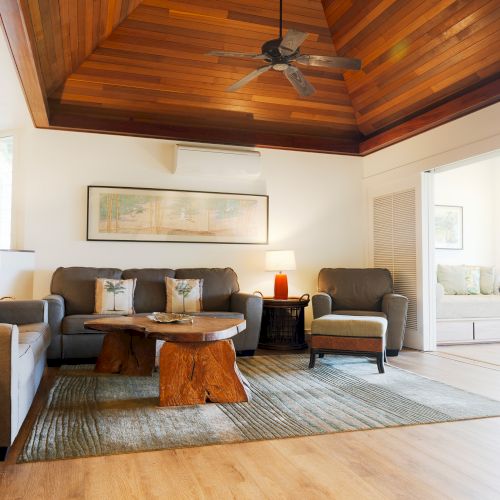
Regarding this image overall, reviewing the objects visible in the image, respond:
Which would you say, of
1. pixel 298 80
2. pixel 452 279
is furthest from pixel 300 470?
pixel 452 279

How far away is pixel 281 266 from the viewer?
550 cm

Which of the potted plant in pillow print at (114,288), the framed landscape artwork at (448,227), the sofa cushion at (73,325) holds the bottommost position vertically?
the sofa cushion at (73,325)

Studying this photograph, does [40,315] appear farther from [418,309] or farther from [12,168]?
[418,309]

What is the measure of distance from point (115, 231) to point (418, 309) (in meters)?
3.39

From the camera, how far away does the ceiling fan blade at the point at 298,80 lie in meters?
3.82

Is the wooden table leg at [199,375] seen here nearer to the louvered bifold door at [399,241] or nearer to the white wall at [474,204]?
the louvered bifold door at [399,241]

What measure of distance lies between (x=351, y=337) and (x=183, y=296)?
5.73 ft

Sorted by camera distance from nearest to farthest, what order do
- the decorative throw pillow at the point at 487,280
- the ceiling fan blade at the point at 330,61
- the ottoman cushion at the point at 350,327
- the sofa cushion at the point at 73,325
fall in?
the ceiling fan blade at the point at 330,61 < the ottoman cushion at the point at 350,327 < the sofa cushion at the point at 73,325 < the decorative throw pillow at the point at 487,280

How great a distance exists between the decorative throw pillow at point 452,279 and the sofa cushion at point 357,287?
5.07 feet

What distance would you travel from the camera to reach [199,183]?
575 cm

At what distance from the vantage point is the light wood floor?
1.97m

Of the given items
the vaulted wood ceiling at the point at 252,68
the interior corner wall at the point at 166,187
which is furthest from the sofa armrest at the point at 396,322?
the vaulted wood ceiling at the point at 252,68

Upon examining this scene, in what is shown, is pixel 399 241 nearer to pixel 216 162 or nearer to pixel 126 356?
pixel 216 162

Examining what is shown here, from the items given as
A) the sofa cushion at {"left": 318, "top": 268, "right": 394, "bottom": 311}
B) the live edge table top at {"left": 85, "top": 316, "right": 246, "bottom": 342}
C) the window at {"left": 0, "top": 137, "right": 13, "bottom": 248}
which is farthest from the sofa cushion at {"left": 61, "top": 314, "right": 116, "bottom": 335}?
the sofa cushion at {"left": 318, "top": 268, "right": 394, "bottom": 311}
